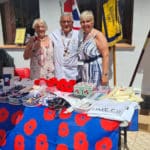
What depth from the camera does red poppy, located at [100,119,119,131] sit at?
5.10 feet

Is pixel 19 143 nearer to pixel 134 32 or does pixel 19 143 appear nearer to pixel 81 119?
pixel 81 119

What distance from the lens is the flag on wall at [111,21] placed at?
3.03 m

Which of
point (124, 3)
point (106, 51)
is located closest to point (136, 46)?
point (124, 3)

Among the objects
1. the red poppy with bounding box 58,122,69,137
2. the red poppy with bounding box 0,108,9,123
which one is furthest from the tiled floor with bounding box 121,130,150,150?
the red poppy with bounding box 0,108,9,123

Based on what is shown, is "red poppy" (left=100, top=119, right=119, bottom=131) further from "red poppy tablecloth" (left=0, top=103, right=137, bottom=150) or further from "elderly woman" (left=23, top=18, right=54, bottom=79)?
"elderly woman" (left=23, top=18, right=54, bottom=79)

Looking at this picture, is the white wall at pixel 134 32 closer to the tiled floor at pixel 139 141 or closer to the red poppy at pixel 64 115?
the tiled floor at pixel 139 141

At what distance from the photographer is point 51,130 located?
5.65 feet

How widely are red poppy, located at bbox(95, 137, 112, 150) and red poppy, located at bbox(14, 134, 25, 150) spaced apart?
1.82 ft

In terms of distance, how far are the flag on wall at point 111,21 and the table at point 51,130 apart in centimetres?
162

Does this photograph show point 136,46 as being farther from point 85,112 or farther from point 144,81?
point 85,112

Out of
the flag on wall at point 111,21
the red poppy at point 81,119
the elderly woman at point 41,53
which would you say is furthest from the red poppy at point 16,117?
the flag on wall at point 111,21

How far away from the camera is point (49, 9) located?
3.69m

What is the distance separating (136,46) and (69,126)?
2040 millimetres

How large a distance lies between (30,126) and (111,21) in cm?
179
